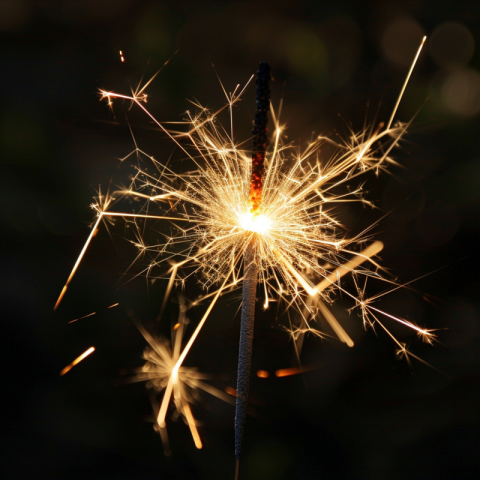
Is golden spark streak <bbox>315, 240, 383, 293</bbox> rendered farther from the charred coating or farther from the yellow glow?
the charred coating

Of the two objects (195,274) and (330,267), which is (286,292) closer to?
(330,267)

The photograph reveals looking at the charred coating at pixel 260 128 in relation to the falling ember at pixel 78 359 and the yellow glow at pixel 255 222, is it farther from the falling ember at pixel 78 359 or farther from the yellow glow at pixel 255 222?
the falling ember at pixel 78 359

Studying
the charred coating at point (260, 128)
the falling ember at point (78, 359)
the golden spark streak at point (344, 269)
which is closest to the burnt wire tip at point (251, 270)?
the charred coating at point (260, 128)

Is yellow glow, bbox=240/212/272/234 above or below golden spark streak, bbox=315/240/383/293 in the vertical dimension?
above

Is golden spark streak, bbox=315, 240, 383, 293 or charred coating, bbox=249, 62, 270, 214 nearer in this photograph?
charred coating, bbox=249, 62, 270, 214

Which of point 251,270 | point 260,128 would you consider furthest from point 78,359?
point 260,128

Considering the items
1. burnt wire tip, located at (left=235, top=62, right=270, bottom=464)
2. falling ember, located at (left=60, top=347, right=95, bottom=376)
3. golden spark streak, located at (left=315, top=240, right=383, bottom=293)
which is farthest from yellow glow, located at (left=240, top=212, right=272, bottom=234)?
falling ember, located at (left=60, top=347, right=95, bottom=376)

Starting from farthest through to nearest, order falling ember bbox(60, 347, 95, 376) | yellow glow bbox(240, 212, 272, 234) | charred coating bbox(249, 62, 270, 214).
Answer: falling ember bbox(60, 347, 95, 376) → yellow glow bbox(240, 212, 272, 234) → charred coating bbox(249, 62, 270, 214)
